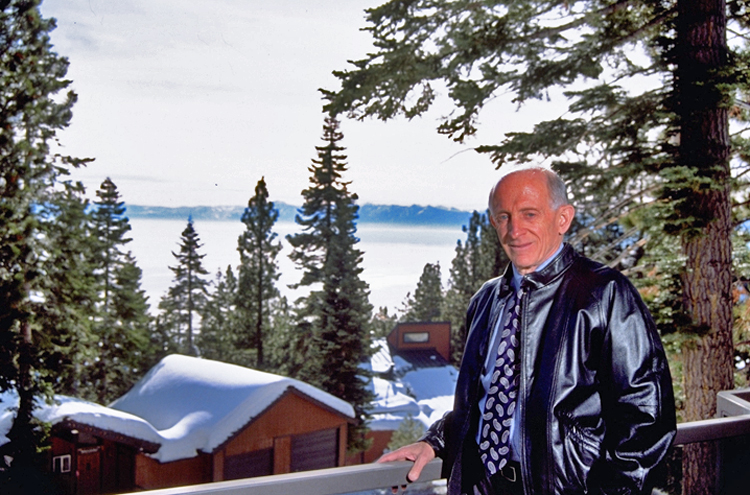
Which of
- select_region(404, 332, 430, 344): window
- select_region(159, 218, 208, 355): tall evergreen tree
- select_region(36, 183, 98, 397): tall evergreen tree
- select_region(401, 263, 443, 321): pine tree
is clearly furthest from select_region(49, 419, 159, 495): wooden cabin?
select_region(401, 263, 443, 321): pine tree

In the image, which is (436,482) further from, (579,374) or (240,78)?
(240,78)

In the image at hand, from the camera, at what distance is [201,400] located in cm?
1405

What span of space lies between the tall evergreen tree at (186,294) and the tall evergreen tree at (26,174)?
8262 millimetres

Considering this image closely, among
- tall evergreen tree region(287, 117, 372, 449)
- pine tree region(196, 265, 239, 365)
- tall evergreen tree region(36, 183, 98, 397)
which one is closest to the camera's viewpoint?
tall evergreen tree region(36, 183, 98, 397)

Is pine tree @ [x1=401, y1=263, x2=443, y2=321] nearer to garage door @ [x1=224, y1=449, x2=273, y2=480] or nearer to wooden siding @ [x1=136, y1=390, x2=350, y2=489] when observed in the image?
wooden siding @ [x1=136, y1=390, x2=350, y2=489]

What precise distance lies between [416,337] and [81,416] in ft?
53.0

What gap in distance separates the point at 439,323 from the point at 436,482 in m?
24.2

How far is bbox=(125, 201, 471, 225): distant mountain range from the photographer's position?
64.1 ft

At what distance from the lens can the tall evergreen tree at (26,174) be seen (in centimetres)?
1223

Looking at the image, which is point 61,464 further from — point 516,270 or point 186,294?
point 516,270

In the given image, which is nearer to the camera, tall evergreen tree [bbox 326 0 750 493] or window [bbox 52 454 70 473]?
tall evergreen tree [bbox 326 0 750 493]

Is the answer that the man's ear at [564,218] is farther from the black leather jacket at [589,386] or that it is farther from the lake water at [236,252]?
the lake water at [236,252]

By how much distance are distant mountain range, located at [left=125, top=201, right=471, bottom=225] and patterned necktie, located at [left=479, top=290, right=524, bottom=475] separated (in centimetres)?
1788

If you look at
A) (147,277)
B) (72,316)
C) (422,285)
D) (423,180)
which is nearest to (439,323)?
(422,285)
